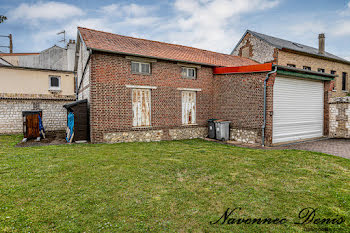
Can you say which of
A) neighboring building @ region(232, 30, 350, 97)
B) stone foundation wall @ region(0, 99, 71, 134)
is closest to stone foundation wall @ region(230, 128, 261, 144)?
neighboring building @ region(232, 30, 350, 97)

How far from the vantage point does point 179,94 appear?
11938 millimetres

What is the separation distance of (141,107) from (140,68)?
7.07 feet

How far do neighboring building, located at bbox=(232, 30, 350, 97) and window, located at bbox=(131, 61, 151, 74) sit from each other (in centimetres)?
1318

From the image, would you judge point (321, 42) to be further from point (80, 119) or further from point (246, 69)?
point (80, 119)

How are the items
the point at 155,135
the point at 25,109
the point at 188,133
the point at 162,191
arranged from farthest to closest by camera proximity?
the point at 25,109
the point at 188,133
the point at 155,135
the point at 162,191

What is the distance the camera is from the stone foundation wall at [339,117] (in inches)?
471

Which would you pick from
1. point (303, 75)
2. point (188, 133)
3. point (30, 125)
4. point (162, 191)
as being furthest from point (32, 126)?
point (303, 75)

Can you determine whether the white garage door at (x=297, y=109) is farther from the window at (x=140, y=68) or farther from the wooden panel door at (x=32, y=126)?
the wooden panel door at (x=32, y=126)

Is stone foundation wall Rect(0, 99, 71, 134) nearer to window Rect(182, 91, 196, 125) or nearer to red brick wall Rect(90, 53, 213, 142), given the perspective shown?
red brick wall Rect(90, 53, 213, 142)

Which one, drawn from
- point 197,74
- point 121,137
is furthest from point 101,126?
point 197,74

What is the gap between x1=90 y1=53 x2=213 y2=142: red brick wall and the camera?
9.57 meters

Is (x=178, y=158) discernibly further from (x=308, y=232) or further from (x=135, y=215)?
(x=308, y=232)

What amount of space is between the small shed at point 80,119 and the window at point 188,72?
19.3ft

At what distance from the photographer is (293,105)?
36.4 ft
